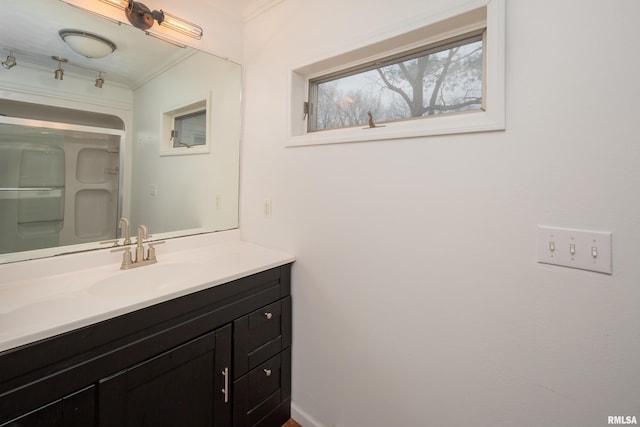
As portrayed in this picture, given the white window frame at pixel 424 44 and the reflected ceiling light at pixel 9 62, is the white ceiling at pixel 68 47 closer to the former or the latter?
the reflected ceiling light at pixel 9 62

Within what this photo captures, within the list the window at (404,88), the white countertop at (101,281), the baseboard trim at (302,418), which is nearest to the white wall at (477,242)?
the baseboard trim at (302,418)

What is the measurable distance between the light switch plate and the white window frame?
1.27 feet

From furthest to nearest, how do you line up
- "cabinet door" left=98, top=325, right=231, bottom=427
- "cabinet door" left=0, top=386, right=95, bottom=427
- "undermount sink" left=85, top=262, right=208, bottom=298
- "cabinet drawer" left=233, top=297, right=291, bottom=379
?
1. "cabinet drawer" left=233, top=297, right=291, bottom=379
2. "undermount sink" left=85, top=262, right=208, bottom=298
3. "cabinet door" left=98, top=325, right=231, bottom=427
4. "cabinet door" left=0, top=386, right=95, bottom=427

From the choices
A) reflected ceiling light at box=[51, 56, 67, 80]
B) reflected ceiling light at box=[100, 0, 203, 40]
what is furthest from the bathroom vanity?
reflected ceiling light at box=[100, 0, 203, 40]

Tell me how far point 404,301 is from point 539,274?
1.61ft

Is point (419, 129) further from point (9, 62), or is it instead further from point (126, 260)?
point (9, 62)

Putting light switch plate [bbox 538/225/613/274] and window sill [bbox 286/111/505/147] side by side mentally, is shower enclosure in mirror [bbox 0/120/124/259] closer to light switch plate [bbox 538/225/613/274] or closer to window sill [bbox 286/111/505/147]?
window sill [bbox 286/111/505/147]

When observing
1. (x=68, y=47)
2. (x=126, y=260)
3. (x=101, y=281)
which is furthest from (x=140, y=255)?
(x=68, y=47)

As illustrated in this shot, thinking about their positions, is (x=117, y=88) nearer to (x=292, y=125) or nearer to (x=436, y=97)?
(x=292, y=125)

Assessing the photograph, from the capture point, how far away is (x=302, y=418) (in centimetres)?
154

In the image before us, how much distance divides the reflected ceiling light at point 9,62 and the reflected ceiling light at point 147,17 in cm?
46

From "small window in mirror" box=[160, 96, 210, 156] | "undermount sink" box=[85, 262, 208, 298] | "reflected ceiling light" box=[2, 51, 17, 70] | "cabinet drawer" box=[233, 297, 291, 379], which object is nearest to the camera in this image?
"reflected ceiling light" box=[2, 51, 17, 70]

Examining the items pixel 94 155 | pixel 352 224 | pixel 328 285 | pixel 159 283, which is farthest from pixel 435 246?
pixel 94 155

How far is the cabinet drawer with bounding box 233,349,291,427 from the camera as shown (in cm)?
129
